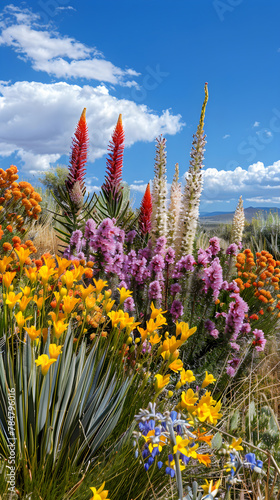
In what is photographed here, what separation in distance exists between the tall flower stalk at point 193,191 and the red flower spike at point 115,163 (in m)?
1.46

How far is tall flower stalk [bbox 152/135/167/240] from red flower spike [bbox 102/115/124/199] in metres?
1.09

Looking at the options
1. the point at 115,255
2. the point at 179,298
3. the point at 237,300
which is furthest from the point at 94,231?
the point at 237,300

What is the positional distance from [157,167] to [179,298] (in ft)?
4.99

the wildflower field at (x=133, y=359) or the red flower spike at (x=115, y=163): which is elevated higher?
the red flower spike at (x=115, y=163)

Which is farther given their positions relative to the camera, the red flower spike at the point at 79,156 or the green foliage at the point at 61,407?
the red flower spike at the point at 79,156

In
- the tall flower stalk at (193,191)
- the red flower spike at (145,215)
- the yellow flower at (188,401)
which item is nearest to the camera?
the yellow flower at (188,401)

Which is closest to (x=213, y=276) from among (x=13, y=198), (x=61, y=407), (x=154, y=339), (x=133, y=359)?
(x=133, y=359)

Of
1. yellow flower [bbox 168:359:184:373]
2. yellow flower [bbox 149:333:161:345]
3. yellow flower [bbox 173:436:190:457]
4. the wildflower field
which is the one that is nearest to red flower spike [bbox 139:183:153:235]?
the wildflower field

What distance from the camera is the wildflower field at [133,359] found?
57.7 inches

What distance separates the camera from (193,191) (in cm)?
410

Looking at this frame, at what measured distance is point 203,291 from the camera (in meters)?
3.55

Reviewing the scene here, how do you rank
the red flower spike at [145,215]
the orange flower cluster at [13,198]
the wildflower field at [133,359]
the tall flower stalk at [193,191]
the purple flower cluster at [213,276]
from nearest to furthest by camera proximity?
the wildflower field at [133,359] → the purple flower cluster at [213,276] → the tall flower stalk at [193,191] → the red flower spike at [145,215] → the orange flower cluster at [13,198]

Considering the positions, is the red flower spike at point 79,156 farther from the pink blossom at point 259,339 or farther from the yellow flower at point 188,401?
the yellow flower at point 188,401

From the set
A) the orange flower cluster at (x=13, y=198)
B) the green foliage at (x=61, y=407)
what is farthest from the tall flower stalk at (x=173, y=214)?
the green foliage at (x=61, y=407)
